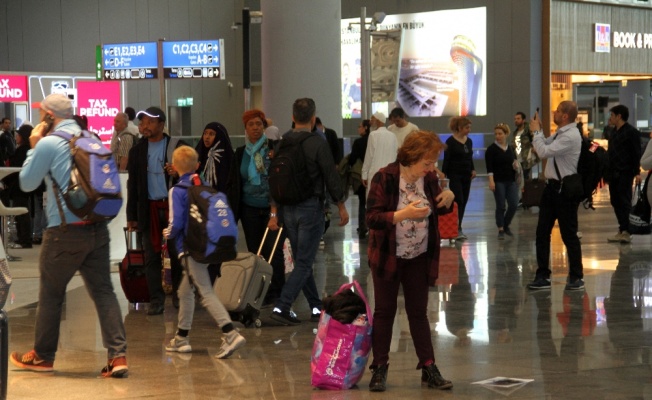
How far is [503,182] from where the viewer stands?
17281mm

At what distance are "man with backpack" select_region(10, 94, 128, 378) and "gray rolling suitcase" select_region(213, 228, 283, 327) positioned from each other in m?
1.90

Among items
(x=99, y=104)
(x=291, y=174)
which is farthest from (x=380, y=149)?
(x=99, y=104)

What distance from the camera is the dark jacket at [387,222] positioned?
272 inches

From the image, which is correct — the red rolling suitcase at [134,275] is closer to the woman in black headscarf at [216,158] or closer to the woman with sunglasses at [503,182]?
the woman in black headscarf at [216,158]

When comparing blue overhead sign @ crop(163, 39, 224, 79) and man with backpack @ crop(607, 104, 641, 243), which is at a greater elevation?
blue overhead sign @ crop(163, 39, 224, 79)

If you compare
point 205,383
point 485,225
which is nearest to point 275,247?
point 205,383

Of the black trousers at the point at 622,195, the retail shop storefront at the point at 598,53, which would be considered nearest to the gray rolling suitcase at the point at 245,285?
the black trousers at the point at 622,195

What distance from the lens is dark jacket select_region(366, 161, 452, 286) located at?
6.90 m

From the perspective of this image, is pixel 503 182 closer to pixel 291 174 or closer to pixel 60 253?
pixel 291 174

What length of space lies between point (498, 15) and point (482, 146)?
4186 mm

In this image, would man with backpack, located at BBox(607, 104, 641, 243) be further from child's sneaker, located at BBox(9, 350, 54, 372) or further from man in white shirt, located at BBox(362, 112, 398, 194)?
child's sneaker, located at BBox(9, 350, 54, 372)

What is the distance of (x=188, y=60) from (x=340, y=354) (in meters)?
13.1

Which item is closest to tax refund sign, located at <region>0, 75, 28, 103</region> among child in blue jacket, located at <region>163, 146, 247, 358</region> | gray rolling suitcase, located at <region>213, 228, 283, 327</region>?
gray rolling suitcase, located at <region>213, 228, 283, 327</region>

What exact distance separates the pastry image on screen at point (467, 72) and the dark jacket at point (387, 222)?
29.7m
